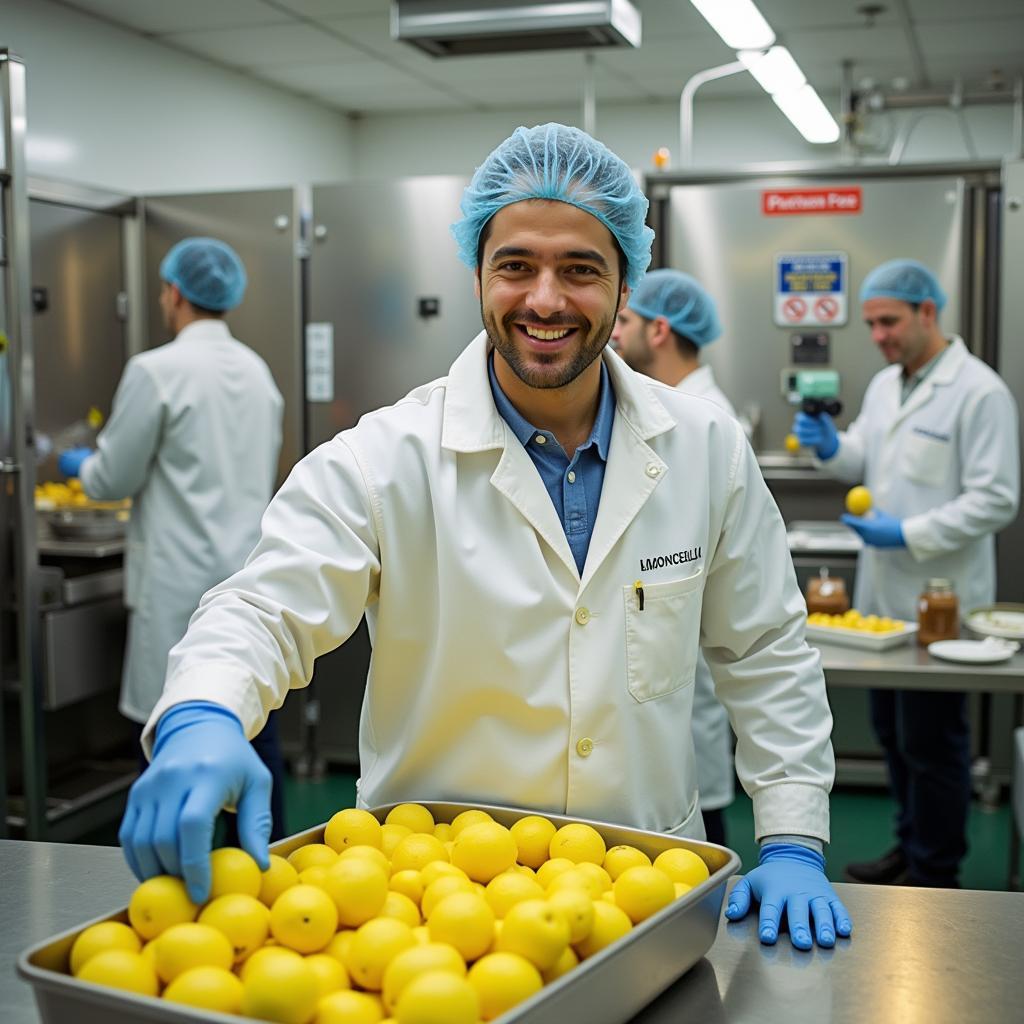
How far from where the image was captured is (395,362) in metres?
4.43

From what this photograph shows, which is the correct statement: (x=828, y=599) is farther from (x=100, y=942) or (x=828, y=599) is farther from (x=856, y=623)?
(x=100, y=942)

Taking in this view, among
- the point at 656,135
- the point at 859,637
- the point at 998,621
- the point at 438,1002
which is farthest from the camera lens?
the point at 656,135

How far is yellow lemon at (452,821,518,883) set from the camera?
1.18 metres

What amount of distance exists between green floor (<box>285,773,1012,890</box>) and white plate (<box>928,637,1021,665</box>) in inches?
35.7

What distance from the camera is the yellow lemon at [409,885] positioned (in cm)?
113

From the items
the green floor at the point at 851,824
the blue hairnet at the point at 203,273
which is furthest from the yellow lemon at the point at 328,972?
the blue hairnet at the point at 203,273

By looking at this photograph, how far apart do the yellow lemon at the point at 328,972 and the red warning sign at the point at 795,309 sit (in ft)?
12.0

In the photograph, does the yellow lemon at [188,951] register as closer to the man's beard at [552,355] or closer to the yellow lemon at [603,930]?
the yellow lemon at [603,930]

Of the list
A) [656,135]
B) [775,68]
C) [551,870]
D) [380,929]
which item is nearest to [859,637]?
[551,870]

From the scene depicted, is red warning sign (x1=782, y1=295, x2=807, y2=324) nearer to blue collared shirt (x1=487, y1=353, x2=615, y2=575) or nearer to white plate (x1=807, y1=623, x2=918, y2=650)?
white plate (x1=807, y1=623, x2=918, y2=650)

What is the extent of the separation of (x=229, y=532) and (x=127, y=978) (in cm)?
272

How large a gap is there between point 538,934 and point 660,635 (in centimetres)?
60

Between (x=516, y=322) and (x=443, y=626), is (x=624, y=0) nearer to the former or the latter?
(x=516, y=322)

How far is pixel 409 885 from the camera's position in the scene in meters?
1.13
